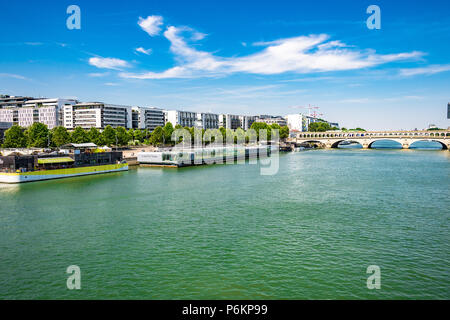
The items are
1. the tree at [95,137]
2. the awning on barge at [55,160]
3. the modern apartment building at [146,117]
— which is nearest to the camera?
the awning on barge at [55,160]

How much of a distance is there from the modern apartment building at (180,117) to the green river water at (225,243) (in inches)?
4807

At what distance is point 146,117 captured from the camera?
14412 centimetres

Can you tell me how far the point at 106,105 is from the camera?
123 m

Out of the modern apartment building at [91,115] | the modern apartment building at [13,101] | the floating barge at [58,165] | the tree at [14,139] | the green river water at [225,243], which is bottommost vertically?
the green river water at [225,243]

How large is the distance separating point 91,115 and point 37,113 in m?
23.1

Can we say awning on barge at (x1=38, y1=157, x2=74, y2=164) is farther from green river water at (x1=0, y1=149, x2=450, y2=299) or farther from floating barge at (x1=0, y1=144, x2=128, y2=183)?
green river water at (x1=0, y1=149, x2=450, y2=299)

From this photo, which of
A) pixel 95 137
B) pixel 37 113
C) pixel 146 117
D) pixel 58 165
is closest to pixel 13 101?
pixel 37 113

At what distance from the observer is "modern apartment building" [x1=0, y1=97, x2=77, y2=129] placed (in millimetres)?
125375

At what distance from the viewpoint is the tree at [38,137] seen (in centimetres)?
7429

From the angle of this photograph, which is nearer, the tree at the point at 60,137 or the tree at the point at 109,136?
the tree at the point at 60,137

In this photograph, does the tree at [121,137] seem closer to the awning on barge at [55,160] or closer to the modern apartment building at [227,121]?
the awning on barge at [55,160]

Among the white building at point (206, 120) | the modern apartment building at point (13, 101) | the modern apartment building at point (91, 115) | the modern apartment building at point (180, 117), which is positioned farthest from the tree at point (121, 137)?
the white building at point (206, 120)
